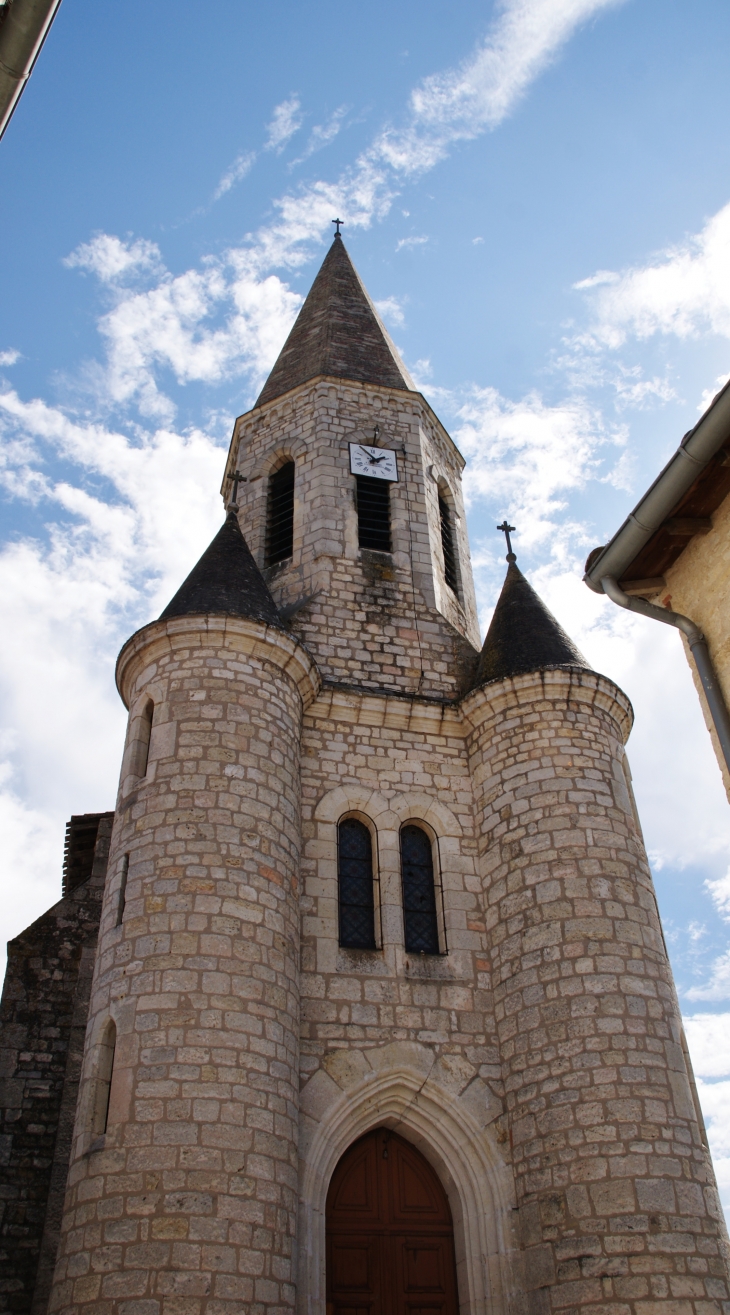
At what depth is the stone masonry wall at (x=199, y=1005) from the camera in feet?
21.7

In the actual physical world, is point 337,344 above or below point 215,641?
above

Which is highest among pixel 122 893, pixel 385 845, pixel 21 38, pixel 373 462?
pixel 373 462

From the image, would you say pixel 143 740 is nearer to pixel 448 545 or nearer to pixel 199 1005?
pixel 199 1005

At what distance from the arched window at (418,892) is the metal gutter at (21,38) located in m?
7.35

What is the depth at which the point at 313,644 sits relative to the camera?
11031 mm

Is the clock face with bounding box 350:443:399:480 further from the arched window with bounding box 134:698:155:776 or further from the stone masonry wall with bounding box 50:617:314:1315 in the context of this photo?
the arched window with bounding box 134:698:155:776

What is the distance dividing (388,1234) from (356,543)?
280 inches

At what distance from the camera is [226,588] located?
393 inches

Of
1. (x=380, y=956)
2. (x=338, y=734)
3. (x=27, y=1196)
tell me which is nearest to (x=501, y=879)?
(x=380, y=956)

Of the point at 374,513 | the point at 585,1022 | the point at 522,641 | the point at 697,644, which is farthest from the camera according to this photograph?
the point at 374,513

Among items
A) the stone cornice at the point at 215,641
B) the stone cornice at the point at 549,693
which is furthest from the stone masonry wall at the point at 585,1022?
the stone cornice at the point at 215,641

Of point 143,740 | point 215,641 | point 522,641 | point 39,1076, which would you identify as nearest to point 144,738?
point 143,740

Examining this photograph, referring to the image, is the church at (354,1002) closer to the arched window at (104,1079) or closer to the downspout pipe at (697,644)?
the arched window at (104,1079)

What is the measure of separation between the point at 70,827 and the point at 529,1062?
21.2 ft
